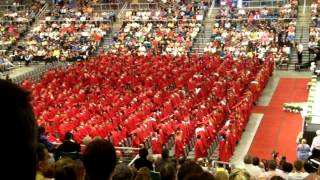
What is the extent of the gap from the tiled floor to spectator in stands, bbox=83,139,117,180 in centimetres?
1099

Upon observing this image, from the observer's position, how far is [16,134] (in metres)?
0.95

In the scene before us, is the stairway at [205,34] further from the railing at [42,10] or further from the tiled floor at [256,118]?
the railing at [42,10]

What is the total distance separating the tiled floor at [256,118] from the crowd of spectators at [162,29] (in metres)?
5.82

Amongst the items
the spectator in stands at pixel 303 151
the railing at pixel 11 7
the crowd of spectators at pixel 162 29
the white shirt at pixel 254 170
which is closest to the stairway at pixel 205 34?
the crowd of spectators at pixel 162 29

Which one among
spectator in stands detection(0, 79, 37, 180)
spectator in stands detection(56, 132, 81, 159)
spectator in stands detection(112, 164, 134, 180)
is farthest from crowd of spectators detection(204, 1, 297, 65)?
spectator in stands detection(0, 79, 37, 180)

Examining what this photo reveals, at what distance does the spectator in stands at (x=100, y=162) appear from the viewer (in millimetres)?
1842

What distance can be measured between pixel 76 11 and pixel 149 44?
23.6 ft

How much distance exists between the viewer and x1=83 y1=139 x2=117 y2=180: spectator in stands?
72.5 inches

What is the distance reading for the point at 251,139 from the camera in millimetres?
14359

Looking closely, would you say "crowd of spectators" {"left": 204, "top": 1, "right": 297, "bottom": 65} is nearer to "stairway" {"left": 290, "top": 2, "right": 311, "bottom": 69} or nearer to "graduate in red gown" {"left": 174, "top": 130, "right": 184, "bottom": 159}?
"stairway" {"left": 290, "top": 2, "right": 311, "bottom": 69}

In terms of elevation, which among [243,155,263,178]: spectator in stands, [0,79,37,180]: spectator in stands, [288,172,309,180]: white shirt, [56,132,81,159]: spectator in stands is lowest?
[243,155,263,178]: spectator in stands

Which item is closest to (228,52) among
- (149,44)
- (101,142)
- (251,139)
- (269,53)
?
(269,53)

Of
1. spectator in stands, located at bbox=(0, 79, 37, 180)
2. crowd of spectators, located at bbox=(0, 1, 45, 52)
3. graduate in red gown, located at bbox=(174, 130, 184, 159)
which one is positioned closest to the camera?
spectator in stands, located at bbox=(0, 79, 37, 180)

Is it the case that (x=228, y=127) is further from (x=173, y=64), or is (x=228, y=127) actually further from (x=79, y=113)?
(x=173, y=64)
